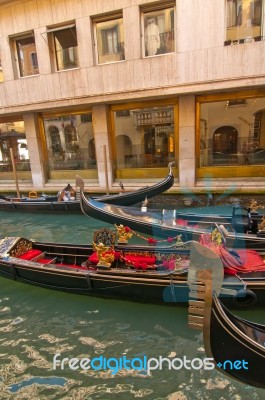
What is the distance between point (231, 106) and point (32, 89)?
555 cm

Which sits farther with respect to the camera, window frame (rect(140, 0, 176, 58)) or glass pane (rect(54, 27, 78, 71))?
glass pane (rect(54, 27, 78, 71))

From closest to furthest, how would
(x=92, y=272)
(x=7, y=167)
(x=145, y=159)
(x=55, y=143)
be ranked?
1. (x=92, y=272)
2. (x=145, y=159)
3. (x=55, y=143)
4. (x=7, y=167)

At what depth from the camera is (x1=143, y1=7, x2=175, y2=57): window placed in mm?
6957

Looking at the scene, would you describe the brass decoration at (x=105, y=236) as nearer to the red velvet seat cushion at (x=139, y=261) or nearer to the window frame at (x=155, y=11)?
the red velvet seat cushion at (x=139, y=261)

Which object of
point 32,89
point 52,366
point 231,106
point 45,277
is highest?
point 32,89

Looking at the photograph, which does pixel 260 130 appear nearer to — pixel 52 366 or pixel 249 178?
pixel 249 178

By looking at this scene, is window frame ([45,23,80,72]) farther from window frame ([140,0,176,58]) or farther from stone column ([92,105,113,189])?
window frame ([140,0,176,58])

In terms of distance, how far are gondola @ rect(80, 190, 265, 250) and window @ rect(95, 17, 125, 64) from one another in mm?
4365

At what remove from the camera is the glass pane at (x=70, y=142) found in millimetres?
8781

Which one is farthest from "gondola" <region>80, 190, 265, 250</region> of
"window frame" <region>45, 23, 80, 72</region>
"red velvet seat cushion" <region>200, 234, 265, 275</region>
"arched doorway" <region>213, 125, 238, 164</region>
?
"window frame" <region>45, 23, 80, 72</region>

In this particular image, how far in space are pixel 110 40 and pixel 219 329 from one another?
771 centimetres

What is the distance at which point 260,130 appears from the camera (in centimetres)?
742

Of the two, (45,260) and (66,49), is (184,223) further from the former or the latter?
(66,49)

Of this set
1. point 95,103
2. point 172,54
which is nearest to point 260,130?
point 172,54
